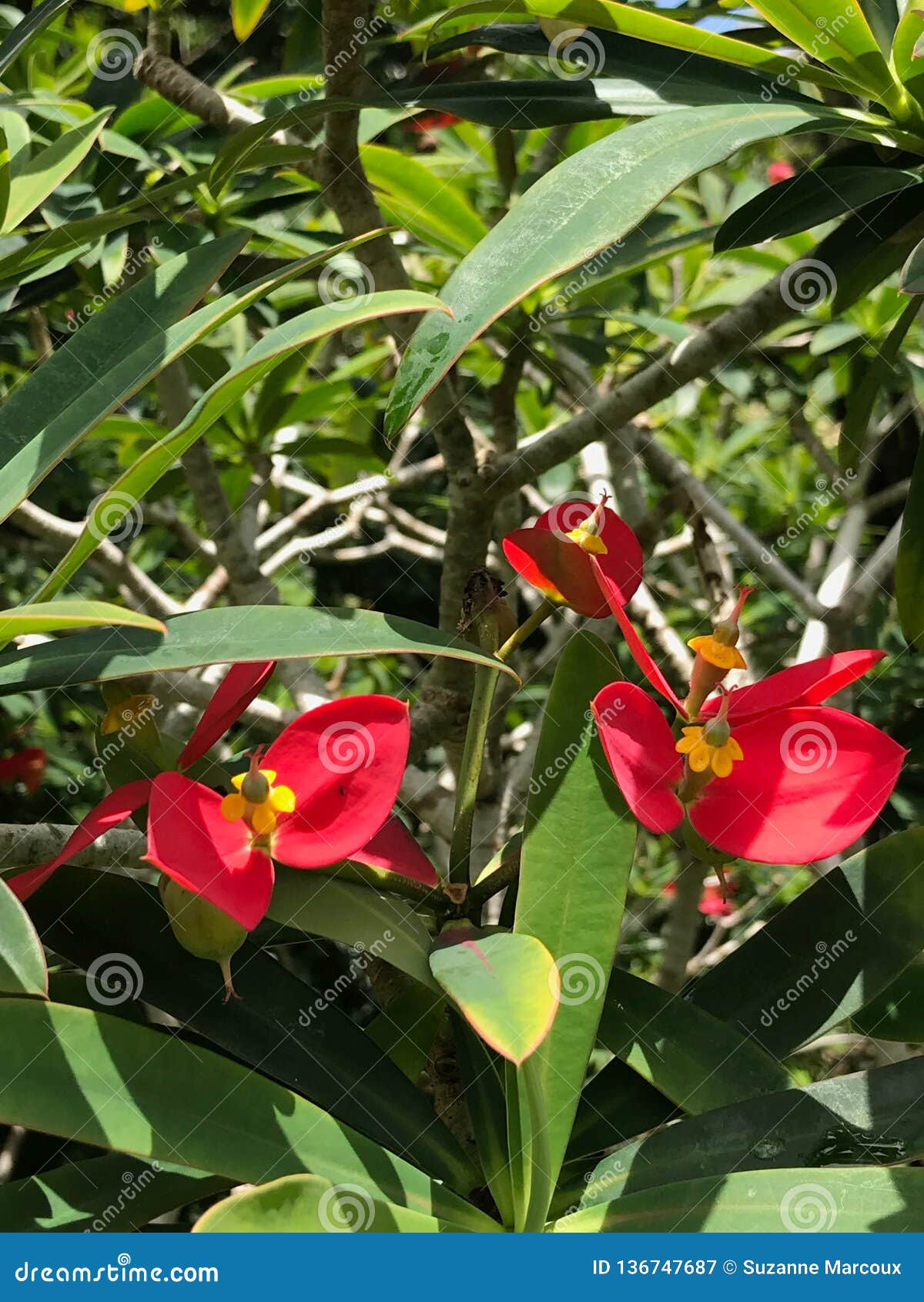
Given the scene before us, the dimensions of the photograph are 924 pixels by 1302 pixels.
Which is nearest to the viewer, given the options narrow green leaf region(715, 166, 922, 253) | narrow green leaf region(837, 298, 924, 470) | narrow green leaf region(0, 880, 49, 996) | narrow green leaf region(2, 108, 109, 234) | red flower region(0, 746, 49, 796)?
narrow green leaf region(0, 880, 49, 996)

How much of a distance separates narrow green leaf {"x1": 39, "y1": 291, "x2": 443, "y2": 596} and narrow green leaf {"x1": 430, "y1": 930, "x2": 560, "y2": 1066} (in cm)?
29

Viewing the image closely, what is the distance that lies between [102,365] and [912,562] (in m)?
0.66

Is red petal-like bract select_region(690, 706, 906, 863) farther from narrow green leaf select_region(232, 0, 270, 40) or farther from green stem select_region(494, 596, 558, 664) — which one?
narrow green leaf select_region(232, 0, 270, 40)

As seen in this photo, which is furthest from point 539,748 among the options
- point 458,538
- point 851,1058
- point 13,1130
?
point 851,1058

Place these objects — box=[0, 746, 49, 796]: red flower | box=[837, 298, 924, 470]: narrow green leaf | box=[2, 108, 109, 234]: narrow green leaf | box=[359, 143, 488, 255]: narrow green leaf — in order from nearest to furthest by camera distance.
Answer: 1. box=[2, 108, 109, 234]: narrow green leaf
2. box=[837, 298, 924, 470]: narrow green leaf
3. box=[359, 143, 488, 255]: narrow green leaf
4. box=[0, 746, 49, 796]: red flower

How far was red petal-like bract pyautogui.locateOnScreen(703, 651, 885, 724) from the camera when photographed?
2.28ft

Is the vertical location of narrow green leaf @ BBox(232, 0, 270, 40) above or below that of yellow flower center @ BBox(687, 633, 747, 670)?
above

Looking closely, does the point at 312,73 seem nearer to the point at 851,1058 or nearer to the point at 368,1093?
the point at 368,1093

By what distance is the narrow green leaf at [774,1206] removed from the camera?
59cm

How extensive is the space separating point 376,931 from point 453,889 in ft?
0.35

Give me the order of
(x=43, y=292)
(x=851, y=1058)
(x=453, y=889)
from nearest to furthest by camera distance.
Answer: (x=453, y=889) < (x=43, y=292) < (x=851, y=1058)

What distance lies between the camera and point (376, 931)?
0.68 m

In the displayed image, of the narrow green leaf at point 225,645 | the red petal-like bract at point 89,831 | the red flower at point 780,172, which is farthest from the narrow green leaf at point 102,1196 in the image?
the red flower at point 780,172

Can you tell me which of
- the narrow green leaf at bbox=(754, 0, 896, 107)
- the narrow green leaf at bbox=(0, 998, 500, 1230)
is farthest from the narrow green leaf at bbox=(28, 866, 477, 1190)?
the narrow green leaf at bbox=(754, 0, 896, 107)
